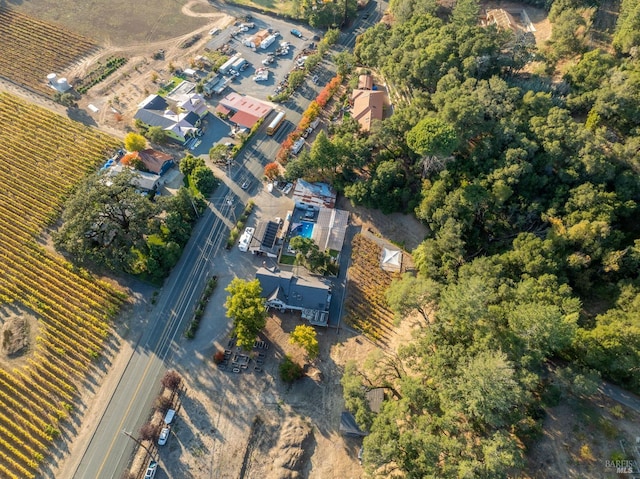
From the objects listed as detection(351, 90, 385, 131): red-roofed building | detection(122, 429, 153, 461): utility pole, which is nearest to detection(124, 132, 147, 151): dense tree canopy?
detection(351, 90, 385, 131): red-roofed building

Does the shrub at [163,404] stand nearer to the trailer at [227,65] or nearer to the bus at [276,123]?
the bus at [276,123]

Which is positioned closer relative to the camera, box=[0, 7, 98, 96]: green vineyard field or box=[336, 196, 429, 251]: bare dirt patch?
box=[336, 196, 429, 251]: bare dirt patch

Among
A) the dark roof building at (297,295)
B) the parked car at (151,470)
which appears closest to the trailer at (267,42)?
the dark roof building at (297,295)

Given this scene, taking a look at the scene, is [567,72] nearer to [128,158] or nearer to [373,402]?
[373,402]

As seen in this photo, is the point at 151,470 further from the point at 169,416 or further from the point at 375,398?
the point at 375,398

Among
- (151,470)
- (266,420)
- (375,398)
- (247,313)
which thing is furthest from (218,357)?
(375,398)

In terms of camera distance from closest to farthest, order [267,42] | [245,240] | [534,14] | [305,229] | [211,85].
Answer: [245,240] → [305,229] → [211,85] → [534,14] → [267,42]

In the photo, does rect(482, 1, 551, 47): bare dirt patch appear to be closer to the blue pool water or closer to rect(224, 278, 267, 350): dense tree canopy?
the blue pool water

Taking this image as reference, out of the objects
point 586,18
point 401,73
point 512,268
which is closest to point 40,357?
point 512,268
